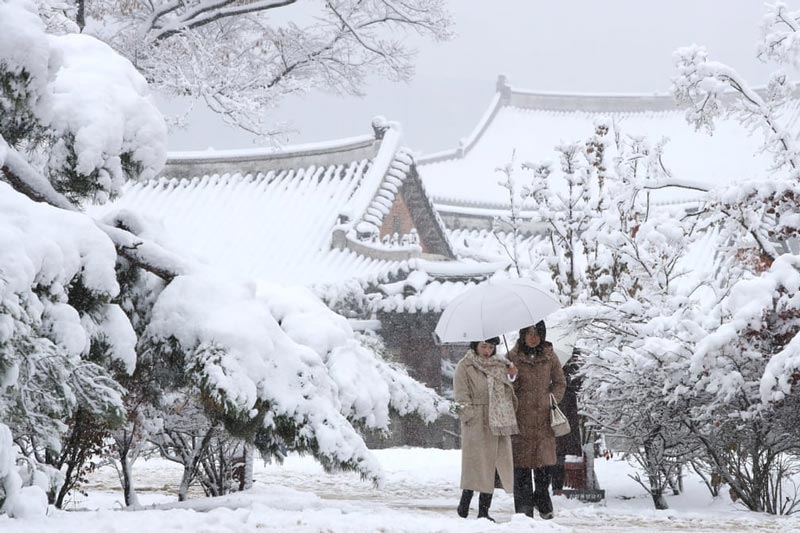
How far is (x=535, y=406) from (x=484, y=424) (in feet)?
1.45

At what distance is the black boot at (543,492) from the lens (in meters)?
7.23

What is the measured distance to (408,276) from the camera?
55.7ft

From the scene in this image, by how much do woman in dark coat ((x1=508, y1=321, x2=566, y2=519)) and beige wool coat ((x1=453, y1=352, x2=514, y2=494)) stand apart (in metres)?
0.20

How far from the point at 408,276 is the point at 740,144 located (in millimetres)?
18553

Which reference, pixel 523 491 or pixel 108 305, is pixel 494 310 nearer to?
pixel 523 491

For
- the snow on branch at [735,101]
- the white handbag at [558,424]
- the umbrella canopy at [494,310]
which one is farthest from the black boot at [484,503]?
the snow on branch at [735,101]

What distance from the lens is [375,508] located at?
711cm

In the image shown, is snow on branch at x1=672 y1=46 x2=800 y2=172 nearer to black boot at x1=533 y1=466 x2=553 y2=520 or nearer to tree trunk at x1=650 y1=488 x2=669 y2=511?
tree trunk at x1=650 y1=488 x2=669 y2=511

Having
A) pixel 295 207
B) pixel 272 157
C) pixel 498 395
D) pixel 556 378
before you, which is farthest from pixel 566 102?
pixel 498 395

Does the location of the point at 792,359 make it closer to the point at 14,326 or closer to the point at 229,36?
the point at 14,326

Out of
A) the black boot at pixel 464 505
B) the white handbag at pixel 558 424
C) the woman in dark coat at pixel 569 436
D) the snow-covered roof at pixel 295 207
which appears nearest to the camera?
the black boot at pixel 464 505

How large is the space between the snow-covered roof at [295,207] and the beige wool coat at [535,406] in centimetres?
919

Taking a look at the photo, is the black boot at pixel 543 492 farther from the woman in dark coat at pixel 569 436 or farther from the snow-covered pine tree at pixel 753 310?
the woman in dark coat at pixel 569 436

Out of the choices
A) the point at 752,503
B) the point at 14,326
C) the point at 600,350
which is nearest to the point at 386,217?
the point at 600,350
